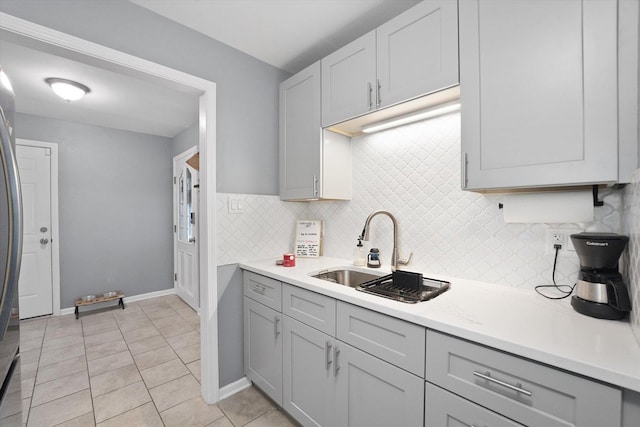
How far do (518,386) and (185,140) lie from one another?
14.2 feet

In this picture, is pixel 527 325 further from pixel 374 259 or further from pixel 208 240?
pixel 208 240

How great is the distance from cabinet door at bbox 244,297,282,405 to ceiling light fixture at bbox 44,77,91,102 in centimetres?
256

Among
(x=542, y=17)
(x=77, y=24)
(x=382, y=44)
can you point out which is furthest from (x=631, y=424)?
(x=77, y=24)

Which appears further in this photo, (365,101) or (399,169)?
(399,169)

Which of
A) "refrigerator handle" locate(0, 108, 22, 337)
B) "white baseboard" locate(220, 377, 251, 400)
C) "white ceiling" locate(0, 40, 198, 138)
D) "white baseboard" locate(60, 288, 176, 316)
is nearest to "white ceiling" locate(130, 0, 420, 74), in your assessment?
"white ceiling" locate(0, 40, 198, 138)

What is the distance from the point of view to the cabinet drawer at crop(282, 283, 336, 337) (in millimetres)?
1366

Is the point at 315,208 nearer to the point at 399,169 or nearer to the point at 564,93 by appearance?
the point at 399,169

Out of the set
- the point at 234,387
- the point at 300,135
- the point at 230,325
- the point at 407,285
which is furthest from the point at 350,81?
the point at 234,387

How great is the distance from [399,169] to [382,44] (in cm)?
74

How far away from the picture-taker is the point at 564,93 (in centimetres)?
99

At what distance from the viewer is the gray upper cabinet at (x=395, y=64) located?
127 centimetres

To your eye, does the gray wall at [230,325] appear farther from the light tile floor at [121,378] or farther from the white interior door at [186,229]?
the white interior door at [186,229]

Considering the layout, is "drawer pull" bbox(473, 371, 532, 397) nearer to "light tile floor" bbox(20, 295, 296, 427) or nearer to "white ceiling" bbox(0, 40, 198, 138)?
"light tile floor" bbox(20, 295, 296, 427)

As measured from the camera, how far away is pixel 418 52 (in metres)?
1.36
